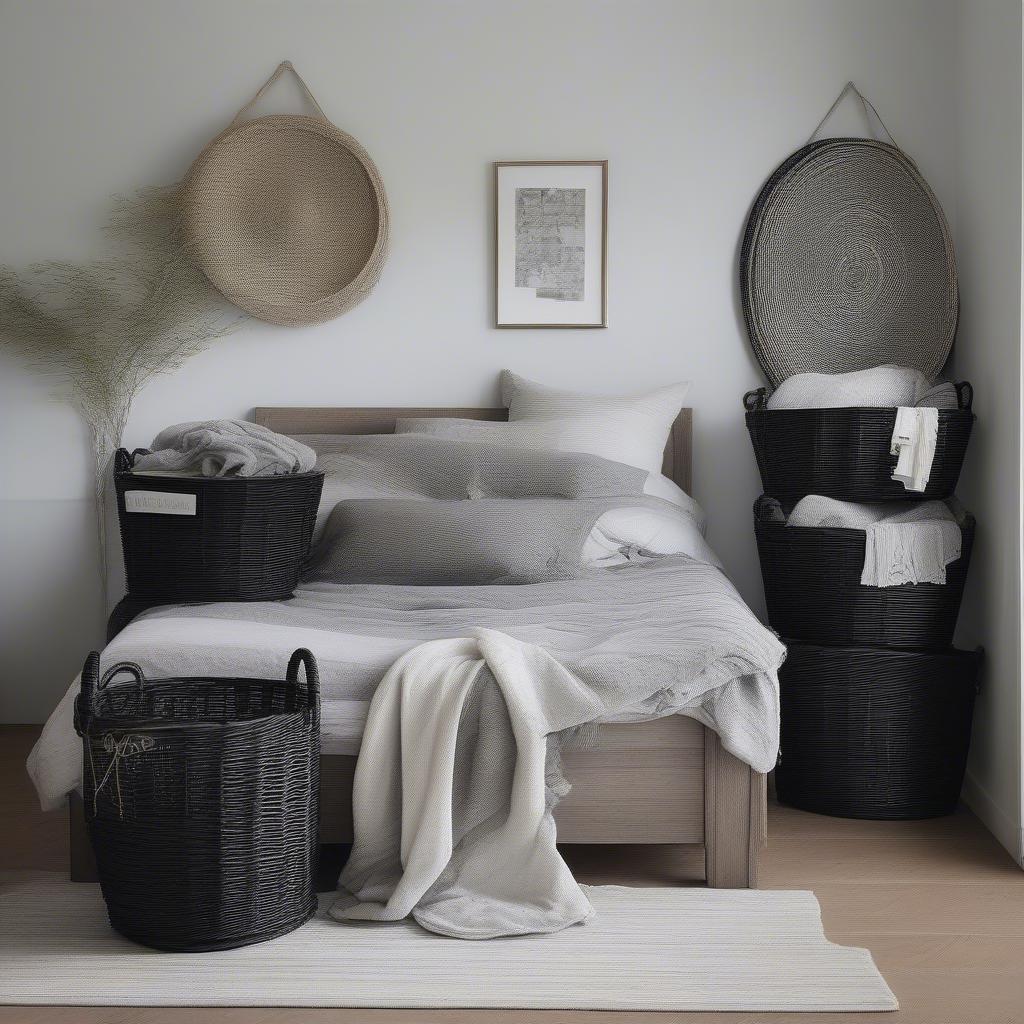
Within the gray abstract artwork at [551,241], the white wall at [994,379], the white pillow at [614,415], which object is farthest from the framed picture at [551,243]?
the white wall at [994,379]

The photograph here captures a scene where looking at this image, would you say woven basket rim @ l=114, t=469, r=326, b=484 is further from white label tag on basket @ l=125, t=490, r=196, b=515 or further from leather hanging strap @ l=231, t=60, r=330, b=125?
leather hanging strap @ l=231, t=60, r=330, b=125

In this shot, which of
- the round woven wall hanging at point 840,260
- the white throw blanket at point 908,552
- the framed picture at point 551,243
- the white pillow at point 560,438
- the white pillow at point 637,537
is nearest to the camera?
the white throw blanket at point 908,552

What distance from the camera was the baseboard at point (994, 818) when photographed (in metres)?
2.82

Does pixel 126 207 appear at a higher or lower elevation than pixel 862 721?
higher

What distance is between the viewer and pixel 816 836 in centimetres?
302

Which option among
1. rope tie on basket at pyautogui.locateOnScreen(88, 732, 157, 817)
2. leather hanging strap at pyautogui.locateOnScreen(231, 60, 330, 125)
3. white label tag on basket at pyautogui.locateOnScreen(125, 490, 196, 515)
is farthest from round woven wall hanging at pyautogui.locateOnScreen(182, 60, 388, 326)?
rope tie on basket at pyautogui.locateOnScreen(88, 732, 157, 817)

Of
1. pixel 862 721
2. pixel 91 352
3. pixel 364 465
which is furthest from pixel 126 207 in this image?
pixel 862 721

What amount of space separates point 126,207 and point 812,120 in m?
2.21

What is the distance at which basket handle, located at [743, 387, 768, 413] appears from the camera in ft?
12.1

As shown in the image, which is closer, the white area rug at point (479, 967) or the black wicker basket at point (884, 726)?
the white area rug at point (479, 967)

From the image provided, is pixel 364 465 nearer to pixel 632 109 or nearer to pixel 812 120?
pixel 632 109

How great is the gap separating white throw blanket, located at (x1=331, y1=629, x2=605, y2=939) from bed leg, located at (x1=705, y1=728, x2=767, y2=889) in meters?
0.32

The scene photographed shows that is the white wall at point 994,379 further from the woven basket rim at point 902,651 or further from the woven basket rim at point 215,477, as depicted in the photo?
the woven basket rim at point 215,477

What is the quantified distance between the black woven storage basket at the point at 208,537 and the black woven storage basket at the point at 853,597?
133cm
